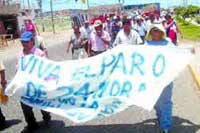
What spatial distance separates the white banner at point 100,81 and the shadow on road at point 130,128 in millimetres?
928

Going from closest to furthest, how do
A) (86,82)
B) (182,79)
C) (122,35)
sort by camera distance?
(86,82) → (122,35) → (182,79)

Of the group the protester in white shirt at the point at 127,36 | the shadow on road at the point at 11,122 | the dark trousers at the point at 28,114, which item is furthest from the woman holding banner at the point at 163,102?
the protester in white shirt at the point at 127,36

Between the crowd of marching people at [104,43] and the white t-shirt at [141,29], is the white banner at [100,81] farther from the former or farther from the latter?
the white t-shirt at [141,29]

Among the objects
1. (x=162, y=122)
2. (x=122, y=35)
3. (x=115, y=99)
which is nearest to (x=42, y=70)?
(x=115, y=99)

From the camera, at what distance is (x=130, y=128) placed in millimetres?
8031

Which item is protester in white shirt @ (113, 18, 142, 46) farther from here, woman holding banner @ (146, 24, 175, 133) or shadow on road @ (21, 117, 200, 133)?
woman holding banner @ (146, 24, 175, 133)

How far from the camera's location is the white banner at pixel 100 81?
22.6ft

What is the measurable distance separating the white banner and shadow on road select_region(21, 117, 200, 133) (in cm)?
93

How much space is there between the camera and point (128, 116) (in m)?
9.05

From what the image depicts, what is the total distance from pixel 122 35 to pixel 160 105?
3514 mm

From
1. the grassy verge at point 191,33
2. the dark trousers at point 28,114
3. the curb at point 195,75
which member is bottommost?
the grassy verge at point 191,33

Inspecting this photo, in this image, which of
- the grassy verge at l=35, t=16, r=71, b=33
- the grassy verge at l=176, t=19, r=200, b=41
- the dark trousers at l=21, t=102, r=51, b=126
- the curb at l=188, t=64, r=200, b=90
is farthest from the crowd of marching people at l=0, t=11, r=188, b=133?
the grassy verge at l=35, t=16, r=71, b=33

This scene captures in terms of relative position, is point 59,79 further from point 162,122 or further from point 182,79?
point 182,79

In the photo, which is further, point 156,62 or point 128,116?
point 128,116
